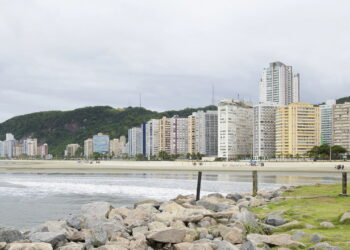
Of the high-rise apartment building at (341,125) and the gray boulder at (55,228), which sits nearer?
the gray boulder at (55,228)

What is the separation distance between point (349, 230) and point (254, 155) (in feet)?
539

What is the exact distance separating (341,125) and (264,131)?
98.4 ft

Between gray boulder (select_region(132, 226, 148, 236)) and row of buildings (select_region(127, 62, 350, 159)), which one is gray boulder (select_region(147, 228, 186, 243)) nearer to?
gray boulder (select_region(132, 226, 148, 236))

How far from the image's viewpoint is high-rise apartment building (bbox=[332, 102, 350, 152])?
16885 cm

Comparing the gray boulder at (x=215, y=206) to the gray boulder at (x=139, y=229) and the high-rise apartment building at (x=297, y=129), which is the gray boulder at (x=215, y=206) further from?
the high-rise apartment building at (x=297, y=129)

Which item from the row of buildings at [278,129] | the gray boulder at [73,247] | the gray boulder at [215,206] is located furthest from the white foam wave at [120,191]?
the row of buildings at [278,129]

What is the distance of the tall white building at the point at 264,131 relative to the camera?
173750 millimetres

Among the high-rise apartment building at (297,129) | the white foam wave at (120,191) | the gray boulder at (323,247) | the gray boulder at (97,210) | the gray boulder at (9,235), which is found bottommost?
the white foam wave at (120,191)

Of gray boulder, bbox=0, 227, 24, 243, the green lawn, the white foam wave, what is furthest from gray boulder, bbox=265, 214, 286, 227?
the white foam wave

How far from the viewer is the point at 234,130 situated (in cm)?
17988

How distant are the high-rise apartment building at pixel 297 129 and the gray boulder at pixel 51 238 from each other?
503 feet

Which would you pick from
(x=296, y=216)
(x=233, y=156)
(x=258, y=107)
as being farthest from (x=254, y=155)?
(x=296, y=216)

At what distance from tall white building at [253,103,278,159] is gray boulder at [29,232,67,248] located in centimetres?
16099

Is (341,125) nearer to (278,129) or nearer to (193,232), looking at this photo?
(278,129)
